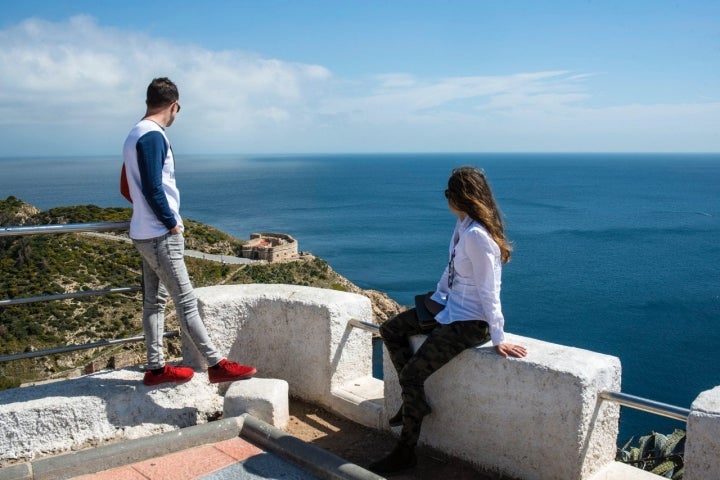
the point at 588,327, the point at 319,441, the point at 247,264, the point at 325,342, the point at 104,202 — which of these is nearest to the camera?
the point at 319,441

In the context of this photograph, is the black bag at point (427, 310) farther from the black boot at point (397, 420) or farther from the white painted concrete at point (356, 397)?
the black boot at point (397, 420)

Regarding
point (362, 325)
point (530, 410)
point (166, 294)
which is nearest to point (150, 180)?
point (166, 294)

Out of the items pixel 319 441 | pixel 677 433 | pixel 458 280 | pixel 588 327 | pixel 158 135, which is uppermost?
pixel 158 135

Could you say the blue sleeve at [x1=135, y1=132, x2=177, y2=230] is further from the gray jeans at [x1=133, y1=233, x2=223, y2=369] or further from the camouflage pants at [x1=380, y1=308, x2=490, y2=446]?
the camouflage pants at [x1=380, y1=308, x2=490, y2=446]

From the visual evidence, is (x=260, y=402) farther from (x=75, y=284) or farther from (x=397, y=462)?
(x=75, y=284)

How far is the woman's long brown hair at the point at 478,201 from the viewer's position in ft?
10.7

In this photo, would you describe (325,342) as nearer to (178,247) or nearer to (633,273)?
(178,247)

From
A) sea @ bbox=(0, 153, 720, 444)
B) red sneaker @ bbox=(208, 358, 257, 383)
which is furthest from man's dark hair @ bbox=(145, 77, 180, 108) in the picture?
sea @ bbox=(0, 153, 720, 444)

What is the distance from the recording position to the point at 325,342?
4164 mm

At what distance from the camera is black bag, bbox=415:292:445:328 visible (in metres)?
3.45

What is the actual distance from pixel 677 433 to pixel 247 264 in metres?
44.9

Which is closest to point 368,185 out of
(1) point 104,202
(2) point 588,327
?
(1) point 104,202

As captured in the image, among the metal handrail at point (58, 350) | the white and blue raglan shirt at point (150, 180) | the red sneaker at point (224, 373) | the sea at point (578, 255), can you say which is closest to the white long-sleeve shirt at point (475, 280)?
the red sneaker at point (224, 373)

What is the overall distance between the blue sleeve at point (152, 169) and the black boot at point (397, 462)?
1781 mm
